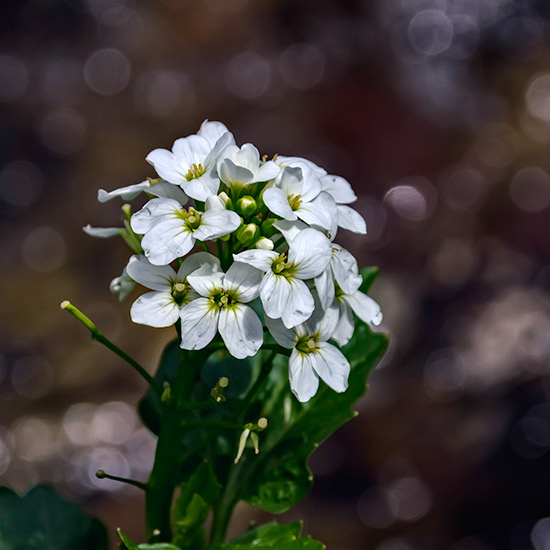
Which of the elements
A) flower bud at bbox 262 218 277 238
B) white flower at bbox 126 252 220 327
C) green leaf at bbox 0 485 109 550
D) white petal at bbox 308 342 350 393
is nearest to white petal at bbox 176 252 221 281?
white flower at bbox 126 252 220 327

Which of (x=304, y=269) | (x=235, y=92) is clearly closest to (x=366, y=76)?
(x=235, y=92)

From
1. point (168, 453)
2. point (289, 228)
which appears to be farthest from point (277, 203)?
point (168, 453)

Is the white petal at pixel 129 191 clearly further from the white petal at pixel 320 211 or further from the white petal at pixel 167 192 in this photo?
the white petal at pixel 320 211

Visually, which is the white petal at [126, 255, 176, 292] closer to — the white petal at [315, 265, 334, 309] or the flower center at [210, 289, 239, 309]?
the flower center at [210, 289, 239, 309]

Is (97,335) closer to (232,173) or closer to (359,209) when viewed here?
(232,173)

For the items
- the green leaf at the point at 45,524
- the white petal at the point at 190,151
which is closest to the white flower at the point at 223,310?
the white petal at the point at 190,151
